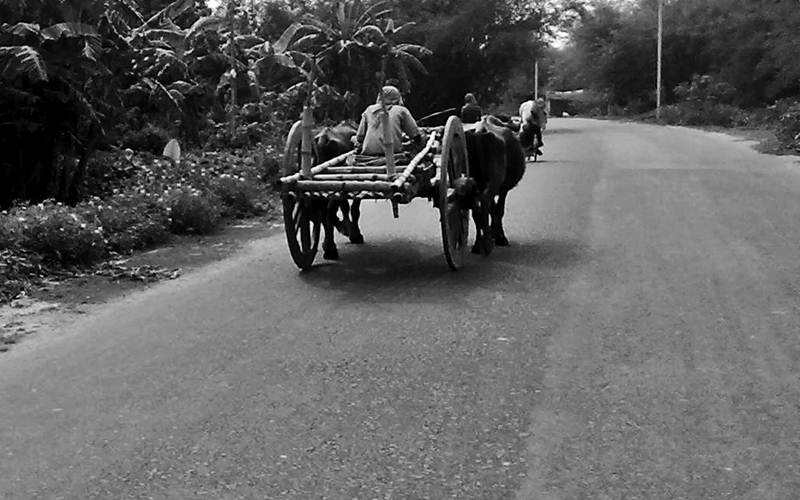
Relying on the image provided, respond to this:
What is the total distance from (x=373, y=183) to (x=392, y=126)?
3.71ft

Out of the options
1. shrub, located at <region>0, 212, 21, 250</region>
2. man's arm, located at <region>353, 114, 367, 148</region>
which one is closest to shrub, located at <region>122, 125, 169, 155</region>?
shrub, located at <region>0, 212, 21, 250</region>

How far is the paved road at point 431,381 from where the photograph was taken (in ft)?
15.0

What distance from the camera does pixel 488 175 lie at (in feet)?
33.6

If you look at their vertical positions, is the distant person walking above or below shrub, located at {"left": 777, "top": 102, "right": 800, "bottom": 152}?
above

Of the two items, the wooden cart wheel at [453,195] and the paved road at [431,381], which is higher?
the wooden cart wheel at [453,195]

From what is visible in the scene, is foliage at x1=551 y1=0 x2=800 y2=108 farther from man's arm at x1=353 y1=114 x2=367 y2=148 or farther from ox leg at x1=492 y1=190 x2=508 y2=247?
man's arm at x1=353 y1=114 x2=367 y2=148

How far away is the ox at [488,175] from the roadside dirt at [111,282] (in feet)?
8.99

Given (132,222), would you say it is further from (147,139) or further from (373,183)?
(147,139)

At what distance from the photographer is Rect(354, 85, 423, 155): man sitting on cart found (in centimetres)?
959

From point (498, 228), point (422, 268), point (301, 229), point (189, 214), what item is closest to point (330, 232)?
point (301, 229)

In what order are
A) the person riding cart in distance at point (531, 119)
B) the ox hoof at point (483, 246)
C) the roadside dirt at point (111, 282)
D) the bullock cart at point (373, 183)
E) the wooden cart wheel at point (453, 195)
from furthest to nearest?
the person riding cart in distance at point (531, 119) < the ox hoof at point (483, 246) < the wooden cart wheel at point (453, 195) < the bullock cart at point (373, 183) < the roadside dirt at point (111, 282)

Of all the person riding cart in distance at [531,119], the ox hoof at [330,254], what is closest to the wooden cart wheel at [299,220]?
the ox hoof at [330,254]

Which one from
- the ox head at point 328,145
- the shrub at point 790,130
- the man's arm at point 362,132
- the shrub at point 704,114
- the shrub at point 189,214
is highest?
the man's arm at point 362,132

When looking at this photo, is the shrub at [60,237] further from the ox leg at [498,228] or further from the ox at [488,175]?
the ox leg at [498,228]
